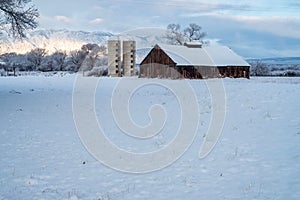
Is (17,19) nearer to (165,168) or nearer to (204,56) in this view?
(165,168)

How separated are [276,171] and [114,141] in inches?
185

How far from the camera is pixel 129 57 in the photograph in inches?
1953

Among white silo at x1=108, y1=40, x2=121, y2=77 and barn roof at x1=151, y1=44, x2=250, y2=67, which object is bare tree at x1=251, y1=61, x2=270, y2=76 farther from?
white silo at x1=108, y1=40, x2=121, y2=77

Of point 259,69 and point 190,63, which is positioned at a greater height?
point 190,63

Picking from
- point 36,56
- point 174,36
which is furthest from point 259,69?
point 36,56

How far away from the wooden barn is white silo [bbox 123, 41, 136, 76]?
68.7 inches

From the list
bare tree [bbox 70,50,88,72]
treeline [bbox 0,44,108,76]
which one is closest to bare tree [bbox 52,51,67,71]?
treeline [bbox 0,44,108,76]

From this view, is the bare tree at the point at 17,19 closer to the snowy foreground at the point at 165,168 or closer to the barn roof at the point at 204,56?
the snowy foreground at the point at 165,168

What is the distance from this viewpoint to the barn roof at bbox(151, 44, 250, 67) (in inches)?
1822

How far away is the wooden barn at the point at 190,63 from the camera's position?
150ft

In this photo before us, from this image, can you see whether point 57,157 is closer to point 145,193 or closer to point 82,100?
point 145,193

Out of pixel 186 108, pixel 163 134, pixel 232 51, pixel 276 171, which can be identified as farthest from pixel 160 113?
pixel 232 51

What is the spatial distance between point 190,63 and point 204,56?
4.57 metres

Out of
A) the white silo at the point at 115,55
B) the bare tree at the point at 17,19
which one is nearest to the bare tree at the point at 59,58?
the white silo at the point at 115,55
